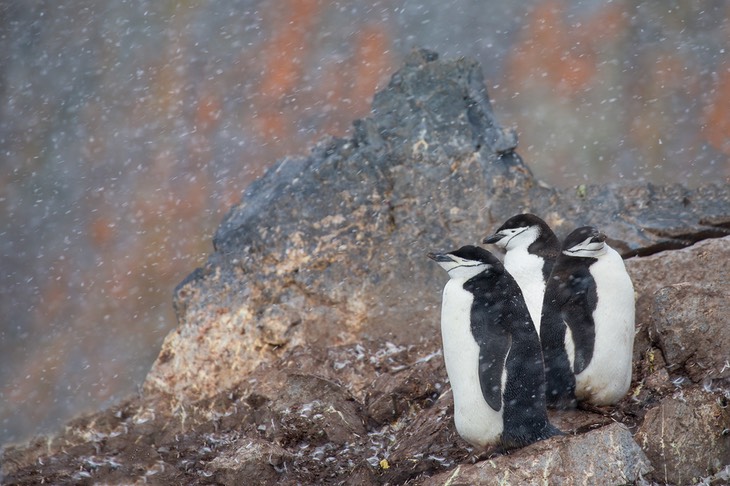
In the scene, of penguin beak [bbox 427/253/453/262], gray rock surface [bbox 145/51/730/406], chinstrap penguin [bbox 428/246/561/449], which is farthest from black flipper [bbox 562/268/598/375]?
gray rock surface [bbox 145/51/730/406]

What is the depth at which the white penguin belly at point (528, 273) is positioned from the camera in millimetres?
4516

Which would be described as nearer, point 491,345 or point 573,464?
point 573,464

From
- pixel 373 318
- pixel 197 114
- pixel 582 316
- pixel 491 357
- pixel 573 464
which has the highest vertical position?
pixel 491 357

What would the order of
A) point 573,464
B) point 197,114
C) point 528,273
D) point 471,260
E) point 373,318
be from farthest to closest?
point 197,114
point 373,318
point 528,273
point 471,260
point 573,464

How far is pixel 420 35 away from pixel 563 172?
134 inches

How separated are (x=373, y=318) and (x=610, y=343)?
6.26 ft

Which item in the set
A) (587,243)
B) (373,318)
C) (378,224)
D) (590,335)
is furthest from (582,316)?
(378,224)

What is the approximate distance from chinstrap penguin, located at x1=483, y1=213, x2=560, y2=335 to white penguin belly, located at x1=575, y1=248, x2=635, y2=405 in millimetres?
749

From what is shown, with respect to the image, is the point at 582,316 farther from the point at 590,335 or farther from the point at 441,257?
the point at 441,257

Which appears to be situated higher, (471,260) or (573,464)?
(471,260)

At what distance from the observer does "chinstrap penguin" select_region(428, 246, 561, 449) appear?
10.8 feet

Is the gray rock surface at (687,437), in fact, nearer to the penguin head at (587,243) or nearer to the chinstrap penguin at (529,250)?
the penguin head at (587,243)

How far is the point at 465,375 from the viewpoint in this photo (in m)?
3.44

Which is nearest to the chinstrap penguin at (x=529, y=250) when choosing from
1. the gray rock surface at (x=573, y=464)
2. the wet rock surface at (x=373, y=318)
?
the wet rock surface at (x=373, y=318)
